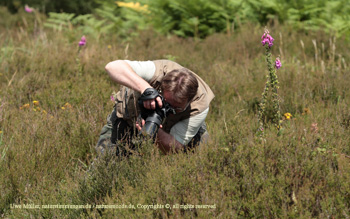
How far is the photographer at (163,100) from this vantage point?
2.96 metres

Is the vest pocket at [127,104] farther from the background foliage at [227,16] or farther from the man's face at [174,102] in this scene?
→ the background foliage at [227,16]

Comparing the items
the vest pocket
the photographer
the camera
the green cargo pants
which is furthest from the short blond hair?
the green cargo pants

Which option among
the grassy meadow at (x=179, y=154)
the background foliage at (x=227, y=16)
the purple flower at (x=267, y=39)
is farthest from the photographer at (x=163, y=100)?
the background foliage at (x=227, y=16)

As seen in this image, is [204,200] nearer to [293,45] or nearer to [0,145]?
[0,145]

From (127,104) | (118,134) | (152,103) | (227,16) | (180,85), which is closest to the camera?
(152,103)

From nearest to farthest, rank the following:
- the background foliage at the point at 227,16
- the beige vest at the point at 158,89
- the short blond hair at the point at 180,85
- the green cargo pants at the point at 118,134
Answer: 1. the short blond hair at the point at 180,85
2. the beige vest at the point at 158,89
3. the green cargo pants at the point at 118,134
4. the background foliage at the point at 227,16

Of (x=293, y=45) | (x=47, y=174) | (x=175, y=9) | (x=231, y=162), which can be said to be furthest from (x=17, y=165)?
(x=175, y=9)

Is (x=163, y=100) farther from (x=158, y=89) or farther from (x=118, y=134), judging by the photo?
(x=118, y=134)

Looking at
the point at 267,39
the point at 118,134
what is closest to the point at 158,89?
the point at 118,134

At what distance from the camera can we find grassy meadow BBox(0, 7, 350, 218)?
2.39m

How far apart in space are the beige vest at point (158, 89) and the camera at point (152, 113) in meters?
0.26

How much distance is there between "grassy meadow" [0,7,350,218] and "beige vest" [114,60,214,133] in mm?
309

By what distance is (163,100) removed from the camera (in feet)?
9.52

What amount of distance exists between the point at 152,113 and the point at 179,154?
372mm
